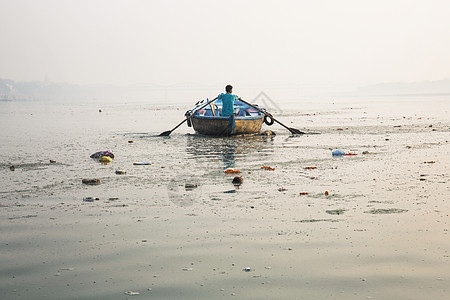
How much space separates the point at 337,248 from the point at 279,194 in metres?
3.14

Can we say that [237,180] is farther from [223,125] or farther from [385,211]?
[223,125]

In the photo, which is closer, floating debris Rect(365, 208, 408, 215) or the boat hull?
floating debris Rect(365, 208, 408, 215)

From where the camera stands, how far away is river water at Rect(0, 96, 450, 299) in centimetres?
480

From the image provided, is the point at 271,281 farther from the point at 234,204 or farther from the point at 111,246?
the point at 234,204

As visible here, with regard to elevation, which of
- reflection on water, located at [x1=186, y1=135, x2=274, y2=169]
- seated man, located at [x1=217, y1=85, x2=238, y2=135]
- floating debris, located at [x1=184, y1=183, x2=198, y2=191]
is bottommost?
floating debris, located at [x1=184, y1=183, x2=198, y2=191]

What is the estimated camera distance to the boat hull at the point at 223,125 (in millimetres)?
20531

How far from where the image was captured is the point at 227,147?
55.8 feet

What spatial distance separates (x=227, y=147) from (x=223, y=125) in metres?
3.67

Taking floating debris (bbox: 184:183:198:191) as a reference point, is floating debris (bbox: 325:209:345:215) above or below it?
below

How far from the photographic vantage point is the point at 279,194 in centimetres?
895

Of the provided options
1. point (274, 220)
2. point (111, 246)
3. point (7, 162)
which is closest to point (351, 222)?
point (274, 220)

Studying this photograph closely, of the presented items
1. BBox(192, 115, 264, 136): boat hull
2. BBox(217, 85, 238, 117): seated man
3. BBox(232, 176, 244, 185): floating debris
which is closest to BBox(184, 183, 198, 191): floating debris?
BBox(232, 176, 244, 185): floating debris

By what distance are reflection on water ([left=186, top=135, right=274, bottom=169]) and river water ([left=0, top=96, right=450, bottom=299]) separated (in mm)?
1320

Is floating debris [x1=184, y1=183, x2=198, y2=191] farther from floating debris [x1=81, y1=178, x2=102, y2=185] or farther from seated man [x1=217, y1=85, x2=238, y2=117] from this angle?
seated man [x1=217, y1=85, x2=238, y2=117]
